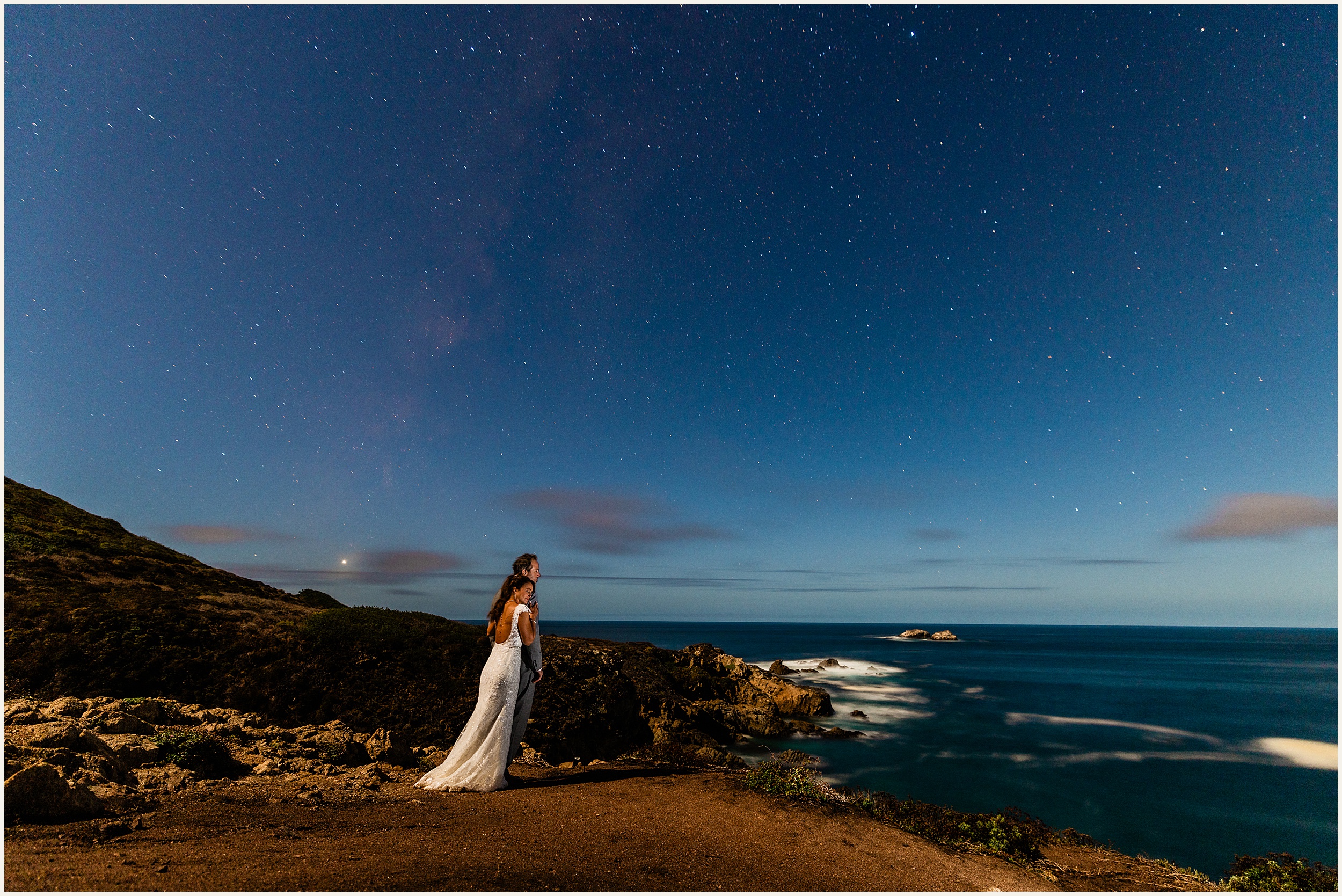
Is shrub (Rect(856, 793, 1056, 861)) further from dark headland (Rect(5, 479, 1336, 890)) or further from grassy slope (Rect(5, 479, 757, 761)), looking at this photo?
grassy slope (Rect(5, 479, 757, 761))

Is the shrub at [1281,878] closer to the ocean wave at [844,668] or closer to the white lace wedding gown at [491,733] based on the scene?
the white lace wedding gown at [491,733]

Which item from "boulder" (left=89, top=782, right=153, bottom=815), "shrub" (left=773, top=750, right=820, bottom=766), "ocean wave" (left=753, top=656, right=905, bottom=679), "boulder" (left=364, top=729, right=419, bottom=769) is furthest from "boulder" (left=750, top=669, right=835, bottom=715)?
"boulder" (left=89, top=782, right=153, bottom=815)

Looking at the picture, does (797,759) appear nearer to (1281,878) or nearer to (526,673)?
(1281,878)

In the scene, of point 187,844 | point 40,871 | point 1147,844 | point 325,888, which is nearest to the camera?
point 40,871

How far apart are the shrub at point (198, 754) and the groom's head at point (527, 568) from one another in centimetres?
466

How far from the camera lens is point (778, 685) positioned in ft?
101

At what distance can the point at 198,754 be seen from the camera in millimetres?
7387

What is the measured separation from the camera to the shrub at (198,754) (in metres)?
7.28

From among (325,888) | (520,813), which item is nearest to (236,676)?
(520,813)

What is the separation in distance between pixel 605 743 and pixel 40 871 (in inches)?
487

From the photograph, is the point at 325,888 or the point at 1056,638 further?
the point at 1056,638

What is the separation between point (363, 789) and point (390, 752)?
1956 mm

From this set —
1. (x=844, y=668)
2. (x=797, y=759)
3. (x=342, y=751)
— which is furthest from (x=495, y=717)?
(x=844, y=668)

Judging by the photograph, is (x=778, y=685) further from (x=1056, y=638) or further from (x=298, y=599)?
(x=1056, y=638)
